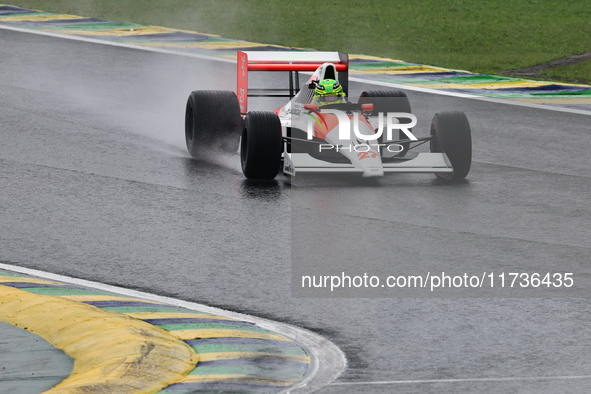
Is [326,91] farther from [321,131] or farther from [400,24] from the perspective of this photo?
[400,24]

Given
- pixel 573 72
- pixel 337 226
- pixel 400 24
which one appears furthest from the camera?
pixel 400 24

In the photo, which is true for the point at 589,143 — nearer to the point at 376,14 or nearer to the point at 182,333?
the point at 182,333

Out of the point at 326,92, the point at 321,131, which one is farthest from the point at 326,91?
the point at 321,131

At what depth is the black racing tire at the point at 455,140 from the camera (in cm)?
1227

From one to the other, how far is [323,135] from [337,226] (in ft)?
6.99

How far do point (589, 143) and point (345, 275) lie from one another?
704 centimetres

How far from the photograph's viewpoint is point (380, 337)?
7.50m

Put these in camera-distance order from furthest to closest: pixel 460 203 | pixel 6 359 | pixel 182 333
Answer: pixel 460 203 → pixel 182 333 → pixel 6 359

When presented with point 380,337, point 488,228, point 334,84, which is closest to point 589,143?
point 334,84

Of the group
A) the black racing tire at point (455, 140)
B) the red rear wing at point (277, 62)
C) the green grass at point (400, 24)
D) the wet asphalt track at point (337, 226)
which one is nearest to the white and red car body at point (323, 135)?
the red rear wing at point (277, 62)

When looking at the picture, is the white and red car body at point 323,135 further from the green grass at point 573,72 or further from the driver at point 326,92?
the green grass at point 573,72

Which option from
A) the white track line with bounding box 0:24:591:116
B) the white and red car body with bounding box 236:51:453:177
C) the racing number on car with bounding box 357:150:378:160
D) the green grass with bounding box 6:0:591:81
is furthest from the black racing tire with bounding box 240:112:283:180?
the green grass with bounding box 6:0:591:81

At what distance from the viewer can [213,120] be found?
13297 millimetres

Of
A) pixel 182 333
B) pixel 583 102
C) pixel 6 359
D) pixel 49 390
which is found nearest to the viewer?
pixel 49 390
